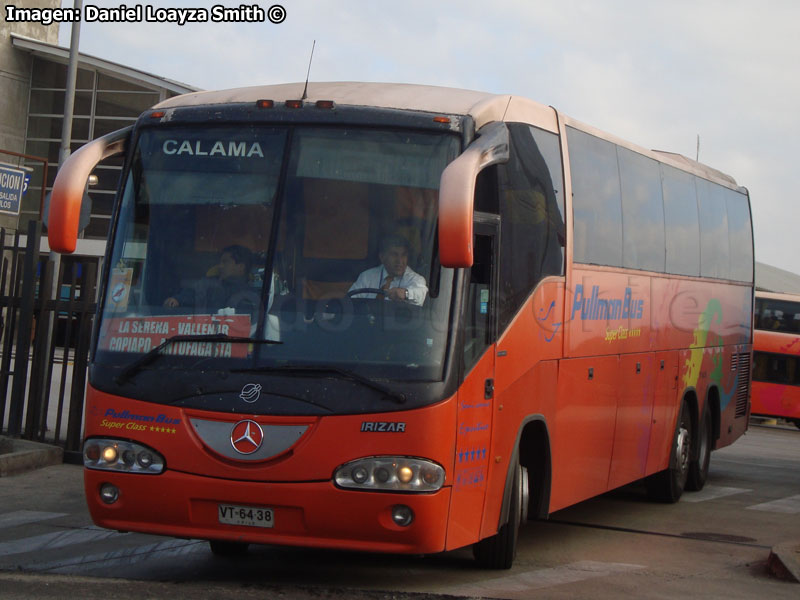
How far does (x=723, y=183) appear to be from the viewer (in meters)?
16.0

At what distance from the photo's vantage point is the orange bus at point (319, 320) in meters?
7.39

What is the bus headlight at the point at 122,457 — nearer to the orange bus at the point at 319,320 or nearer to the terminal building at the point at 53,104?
the orange bus at the point at 319,320

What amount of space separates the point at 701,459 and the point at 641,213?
4.07m

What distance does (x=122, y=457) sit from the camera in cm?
775

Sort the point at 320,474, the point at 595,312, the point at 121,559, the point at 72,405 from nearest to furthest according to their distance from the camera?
the point at 320,474 → the point at 121,559 → the point at 595,312 → the point at 72,405

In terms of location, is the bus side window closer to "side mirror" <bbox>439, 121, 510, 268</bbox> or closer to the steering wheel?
the steering wheel

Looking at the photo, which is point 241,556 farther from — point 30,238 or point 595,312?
point 30,238

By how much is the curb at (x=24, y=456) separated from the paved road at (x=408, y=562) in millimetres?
186

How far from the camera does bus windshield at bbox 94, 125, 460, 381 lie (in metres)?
7.56

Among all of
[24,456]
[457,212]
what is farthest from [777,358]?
[457,212]

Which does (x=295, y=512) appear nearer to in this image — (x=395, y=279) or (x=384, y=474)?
(x=384, y=474)

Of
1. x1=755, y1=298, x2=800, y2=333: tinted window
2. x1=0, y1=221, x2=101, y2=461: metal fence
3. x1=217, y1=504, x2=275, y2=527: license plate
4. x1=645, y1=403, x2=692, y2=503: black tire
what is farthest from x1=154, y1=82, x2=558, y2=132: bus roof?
x1=755, y1=298, x2=800, y2=333: tinted window

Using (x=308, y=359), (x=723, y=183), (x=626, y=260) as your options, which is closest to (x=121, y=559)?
(x=308, y=359)

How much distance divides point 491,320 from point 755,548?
4.27 m
